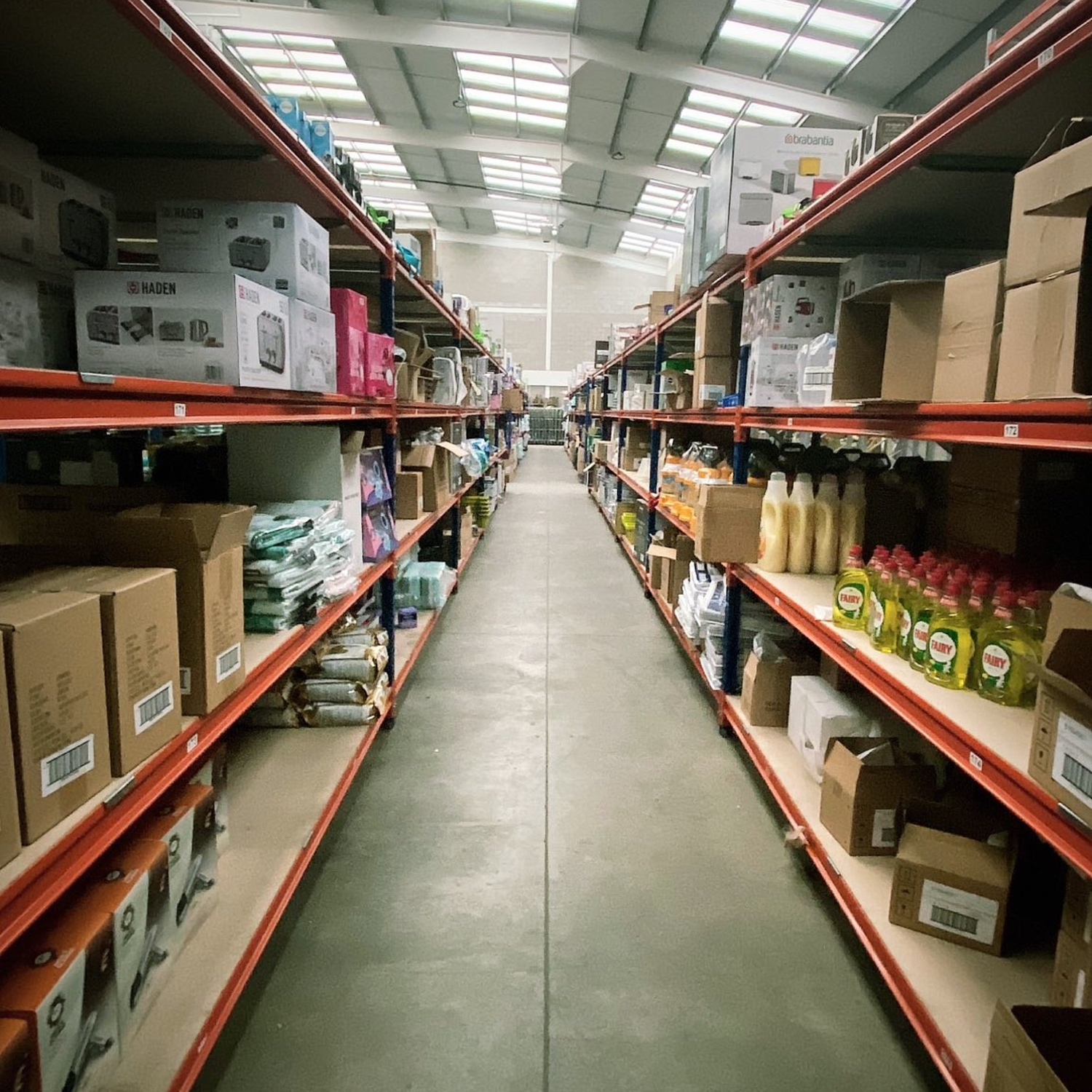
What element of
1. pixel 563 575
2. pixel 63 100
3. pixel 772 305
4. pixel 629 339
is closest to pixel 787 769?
pixel 772 305

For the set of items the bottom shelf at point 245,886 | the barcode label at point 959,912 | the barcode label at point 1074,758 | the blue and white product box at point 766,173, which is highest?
the blue and white product box at point 766,173

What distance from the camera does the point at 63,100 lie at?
142 cm

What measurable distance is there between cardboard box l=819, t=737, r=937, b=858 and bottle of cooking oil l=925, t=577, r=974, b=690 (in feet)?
1.19

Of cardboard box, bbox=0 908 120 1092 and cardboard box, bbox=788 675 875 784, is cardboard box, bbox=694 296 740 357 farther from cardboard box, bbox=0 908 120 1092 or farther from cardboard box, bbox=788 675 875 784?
cardboard box, bbox=0 908 120 1092

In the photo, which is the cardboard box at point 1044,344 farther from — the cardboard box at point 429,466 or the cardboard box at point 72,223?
the cardboard box at point 429,466

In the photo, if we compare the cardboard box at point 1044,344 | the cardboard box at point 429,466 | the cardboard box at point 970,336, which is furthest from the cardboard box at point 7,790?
the cardboard box at point 429,466

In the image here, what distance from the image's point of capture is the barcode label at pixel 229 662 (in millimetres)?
1338

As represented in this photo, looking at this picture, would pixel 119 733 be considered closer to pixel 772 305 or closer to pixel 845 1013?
pixel 845 1013

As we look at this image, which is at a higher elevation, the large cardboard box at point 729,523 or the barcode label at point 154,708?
the large cardboard box at point 729,523

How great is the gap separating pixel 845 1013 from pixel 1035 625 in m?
0.92

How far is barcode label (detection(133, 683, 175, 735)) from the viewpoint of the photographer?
109cm

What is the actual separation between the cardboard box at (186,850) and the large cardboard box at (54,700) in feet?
1.50

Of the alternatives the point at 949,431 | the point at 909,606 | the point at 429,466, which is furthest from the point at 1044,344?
the point at 429,466

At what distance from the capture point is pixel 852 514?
8.09 feet
